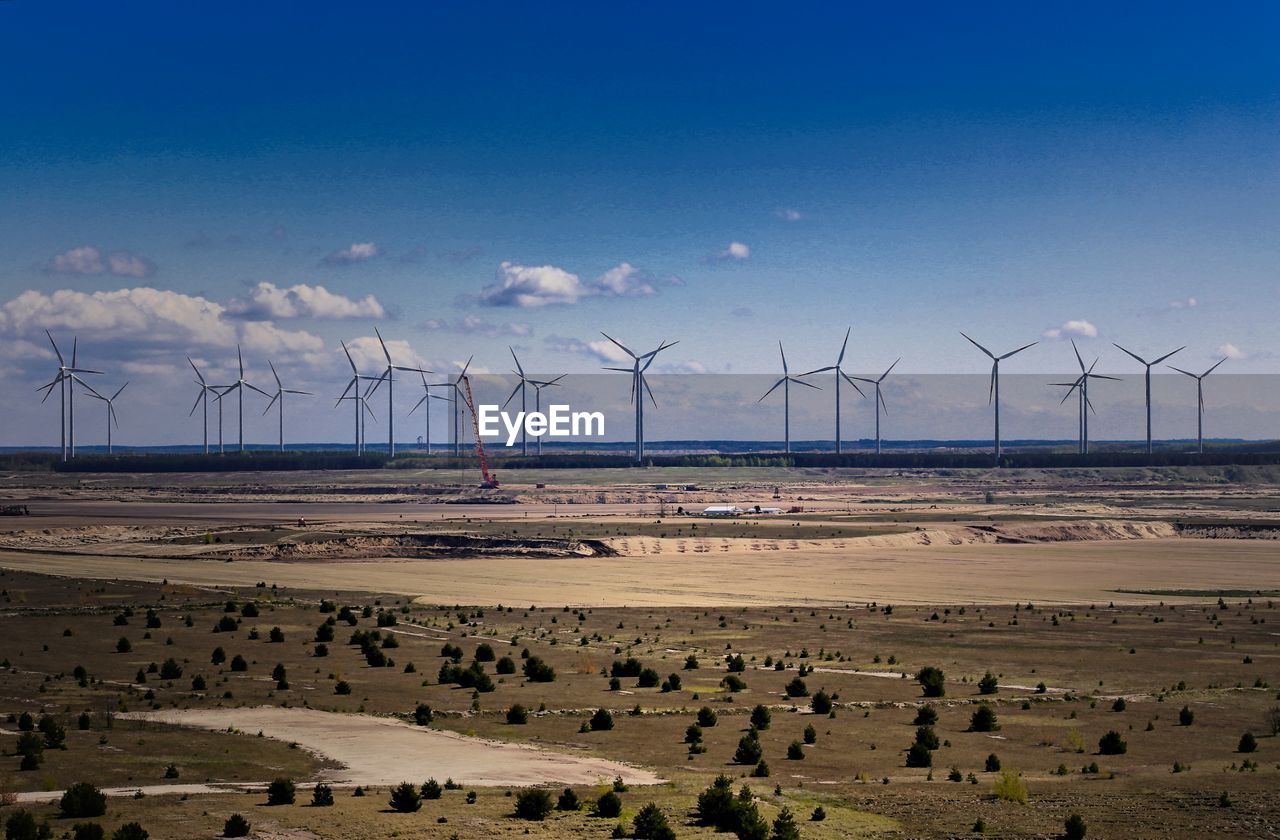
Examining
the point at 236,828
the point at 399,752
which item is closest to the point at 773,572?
the point at 399,752

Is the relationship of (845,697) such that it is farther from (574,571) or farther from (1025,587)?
(574,571)

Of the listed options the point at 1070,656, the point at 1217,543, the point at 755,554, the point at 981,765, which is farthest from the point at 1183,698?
the point at 1217,543

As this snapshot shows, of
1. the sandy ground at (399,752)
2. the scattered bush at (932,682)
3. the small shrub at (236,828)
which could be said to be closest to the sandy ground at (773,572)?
the scattered bush at (932,682)

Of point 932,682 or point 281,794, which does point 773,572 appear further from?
point 281,794

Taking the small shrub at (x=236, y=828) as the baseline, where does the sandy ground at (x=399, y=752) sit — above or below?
below

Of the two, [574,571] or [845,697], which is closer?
[845,697]

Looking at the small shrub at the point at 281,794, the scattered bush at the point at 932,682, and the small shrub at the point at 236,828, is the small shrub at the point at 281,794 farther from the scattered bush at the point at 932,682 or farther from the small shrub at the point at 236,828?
the scattered bush at the point at 932,682
